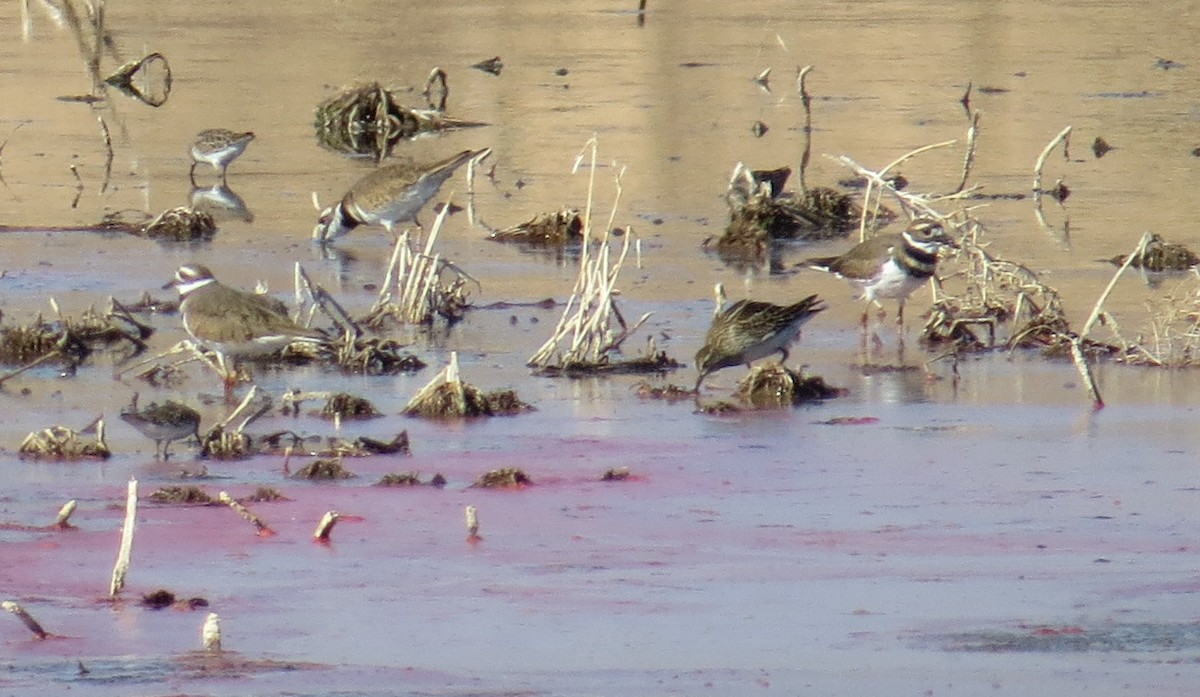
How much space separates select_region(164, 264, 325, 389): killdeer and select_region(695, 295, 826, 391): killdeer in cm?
194

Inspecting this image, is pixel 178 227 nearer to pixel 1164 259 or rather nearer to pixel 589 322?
pixel 589 322

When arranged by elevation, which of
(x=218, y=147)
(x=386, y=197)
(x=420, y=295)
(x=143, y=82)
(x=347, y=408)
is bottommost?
(x=347, y=408)

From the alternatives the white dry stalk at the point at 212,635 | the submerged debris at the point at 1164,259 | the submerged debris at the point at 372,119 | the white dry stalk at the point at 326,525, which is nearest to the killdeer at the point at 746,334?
the white dry stalk at the point at 326,525

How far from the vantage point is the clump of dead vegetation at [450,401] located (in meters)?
10.8

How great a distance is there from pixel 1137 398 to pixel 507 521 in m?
3.79

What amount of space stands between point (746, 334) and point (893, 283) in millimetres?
1823

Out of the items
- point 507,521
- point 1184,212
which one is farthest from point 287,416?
point 1184,212

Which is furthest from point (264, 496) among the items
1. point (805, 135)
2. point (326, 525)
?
point (805, 135)

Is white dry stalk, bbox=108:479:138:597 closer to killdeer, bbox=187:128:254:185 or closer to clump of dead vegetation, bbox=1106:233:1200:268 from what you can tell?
clump of dead vegetation, bbox=1106:233:1200:268

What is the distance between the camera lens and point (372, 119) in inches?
910

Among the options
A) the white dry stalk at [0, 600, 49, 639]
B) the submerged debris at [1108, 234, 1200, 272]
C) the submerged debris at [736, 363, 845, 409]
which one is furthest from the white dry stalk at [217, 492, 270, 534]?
the submerged debris at [1108, 234, 1200, 272]

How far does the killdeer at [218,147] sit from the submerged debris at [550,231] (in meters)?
3.76

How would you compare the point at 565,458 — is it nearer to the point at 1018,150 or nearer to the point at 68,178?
the point at 68,178

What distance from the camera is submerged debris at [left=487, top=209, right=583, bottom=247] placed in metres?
16.3
